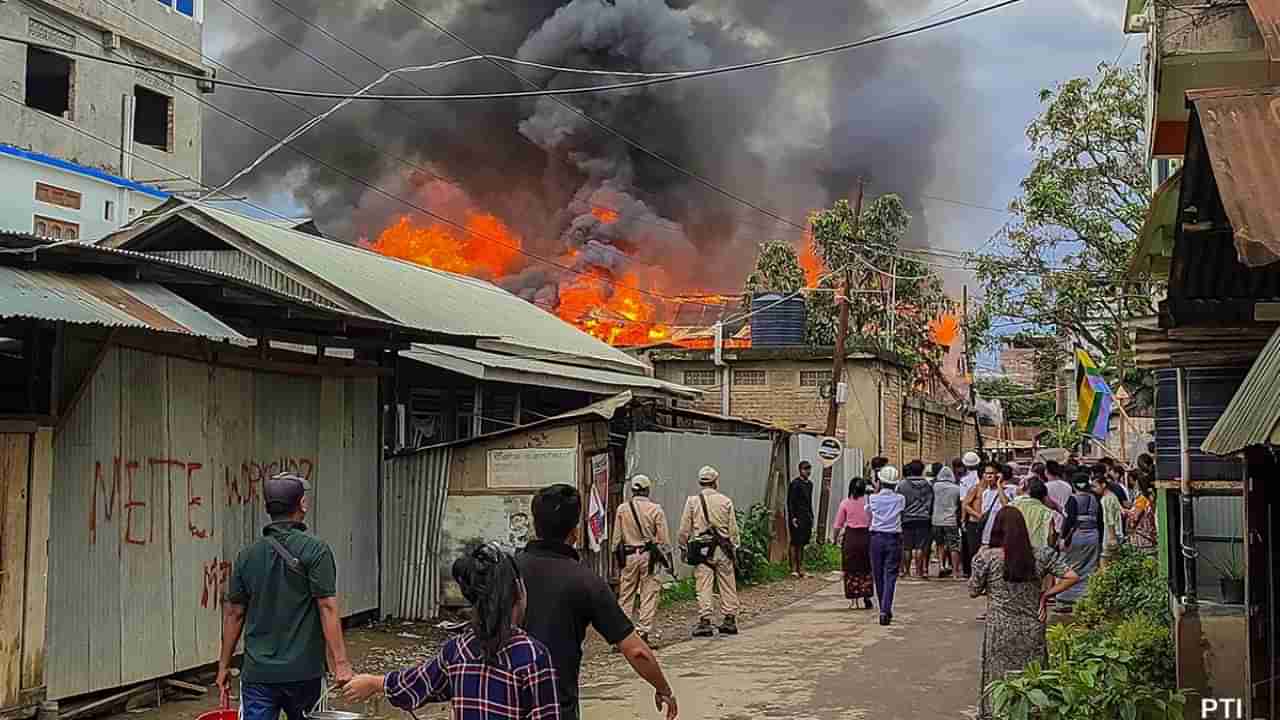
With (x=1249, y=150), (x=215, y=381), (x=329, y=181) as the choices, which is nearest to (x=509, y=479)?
(x=215, y=381)

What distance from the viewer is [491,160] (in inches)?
1948

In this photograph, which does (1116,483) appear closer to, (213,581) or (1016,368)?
(213,581)

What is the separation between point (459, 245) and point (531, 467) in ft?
91.8

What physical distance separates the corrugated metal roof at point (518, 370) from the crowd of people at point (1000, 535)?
318cm

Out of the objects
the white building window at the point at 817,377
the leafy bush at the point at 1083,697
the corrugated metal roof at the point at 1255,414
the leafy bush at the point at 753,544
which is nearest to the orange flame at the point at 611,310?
the white building window at the point at 817,377

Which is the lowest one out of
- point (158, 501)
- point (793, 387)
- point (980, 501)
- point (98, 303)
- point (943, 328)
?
point (980, 501)

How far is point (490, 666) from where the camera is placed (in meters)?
4.24

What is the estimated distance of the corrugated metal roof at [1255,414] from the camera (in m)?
4.91

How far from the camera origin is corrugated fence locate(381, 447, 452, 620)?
1368 centimetres

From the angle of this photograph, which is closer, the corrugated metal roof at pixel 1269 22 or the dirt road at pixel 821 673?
the corrugated metal roof at pixel 1269 22

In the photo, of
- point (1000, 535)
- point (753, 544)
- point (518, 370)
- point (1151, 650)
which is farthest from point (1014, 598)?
point (753, 544)

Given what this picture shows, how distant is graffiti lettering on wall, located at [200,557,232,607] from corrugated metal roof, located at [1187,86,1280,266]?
791 centimetres

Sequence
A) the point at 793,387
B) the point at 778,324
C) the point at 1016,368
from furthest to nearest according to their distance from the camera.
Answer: the point at 1016,368 → the point at 778,324 → the point at 793,387

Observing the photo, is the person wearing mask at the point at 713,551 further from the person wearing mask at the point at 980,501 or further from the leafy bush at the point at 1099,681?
the leafy bush at the point at 1099,681
